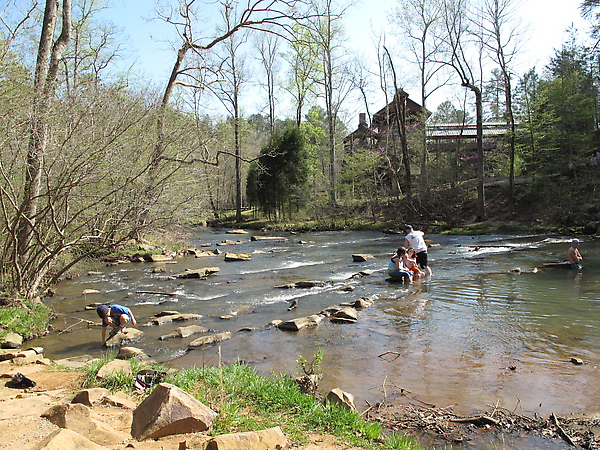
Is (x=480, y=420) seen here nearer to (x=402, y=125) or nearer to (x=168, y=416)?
(x=168, y=416)

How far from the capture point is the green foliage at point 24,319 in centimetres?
849

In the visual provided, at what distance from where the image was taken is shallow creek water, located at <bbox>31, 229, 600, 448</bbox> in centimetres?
609

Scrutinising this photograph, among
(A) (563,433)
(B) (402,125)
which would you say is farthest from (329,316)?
(B) (402,125)

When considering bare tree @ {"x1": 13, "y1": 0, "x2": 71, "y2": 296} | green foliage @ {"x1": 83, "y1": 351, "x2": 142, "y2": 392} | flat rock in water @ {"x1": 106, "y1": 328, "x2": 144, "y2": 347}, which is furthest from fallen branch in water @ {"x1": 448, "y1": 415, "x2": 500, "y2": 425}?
bare tree @ {"x1": 13, "y1": 0, "x2": 71, "y2": 296}

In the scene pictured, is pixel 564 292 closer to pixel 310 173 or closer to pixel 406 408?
pixel 406 408

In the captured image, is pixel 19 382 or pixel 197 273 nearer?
pixel 19 382

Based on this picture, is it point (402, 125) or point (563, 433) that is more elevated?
point (402, 125)

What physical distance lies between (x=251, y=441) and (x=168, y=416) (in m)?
0.90

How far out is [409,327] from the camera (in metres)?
9.07

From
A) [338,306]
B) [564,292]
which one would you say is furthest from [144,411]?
[564,292]

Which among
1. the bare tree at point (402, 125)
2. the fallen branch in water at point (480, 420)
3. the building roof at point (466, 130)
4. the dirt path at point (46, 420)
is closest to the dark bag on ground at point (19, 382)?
→ the dirt path at point (46, 420)

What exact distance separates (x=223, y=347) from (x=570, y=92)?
34.1 m

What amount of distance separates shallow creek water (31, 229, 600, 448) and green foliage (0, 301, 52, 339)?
1.09 ft

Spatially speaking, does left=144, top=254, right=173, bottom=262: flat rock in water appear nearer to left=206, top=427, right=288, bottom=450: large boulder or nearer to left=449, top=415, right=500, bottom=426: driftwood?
left=449, top=415, right=500, bottom=426: driftwood
